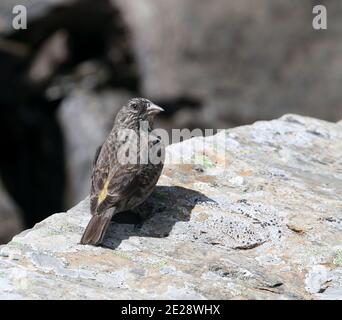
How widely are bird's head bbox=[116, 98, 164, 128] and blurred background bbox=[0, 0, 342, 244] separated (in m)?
8.21

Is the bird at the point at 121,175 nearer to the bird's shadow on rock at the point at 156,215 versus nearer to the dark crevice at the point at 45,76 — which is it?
the bird's shadow on rock at the point at 156,215

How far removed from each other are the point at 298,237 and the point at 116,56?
11.1 metres

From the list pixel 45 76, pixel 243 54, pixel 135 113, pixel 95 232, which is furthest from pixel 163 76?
pixel 95 232

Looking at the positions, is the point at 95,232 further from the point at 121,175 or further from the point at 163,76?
the point at 163,76

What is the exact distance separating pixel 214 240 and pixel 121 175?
978mm

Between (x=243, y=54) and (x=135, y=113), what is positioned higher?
(x=135, y=113)

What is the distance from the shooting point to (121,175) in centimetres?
730

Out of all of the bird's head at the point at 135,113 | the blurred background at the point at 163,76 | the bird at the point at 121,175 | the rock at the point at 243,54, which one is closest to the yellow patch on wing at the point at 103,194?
the bird at the point at 121,175

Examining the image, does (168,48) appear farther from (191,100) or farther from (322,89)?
(322,89)

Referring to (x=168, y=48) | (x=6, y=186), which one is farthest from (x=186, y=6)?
(x=6, y=186)

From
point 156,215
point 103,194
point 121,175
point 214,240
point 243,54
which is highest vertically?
point 243,54

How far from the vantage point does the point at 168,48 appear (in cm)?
1706

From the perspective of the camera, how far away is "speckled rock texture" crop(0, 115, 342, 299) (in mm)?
6023

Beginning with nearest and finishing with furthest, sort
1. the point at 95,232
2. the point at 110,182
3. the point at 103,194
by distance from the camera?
the point at 95,232
the point at 103,194
the point at 110,182
